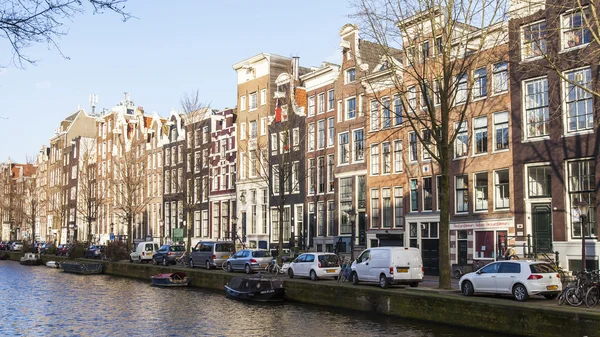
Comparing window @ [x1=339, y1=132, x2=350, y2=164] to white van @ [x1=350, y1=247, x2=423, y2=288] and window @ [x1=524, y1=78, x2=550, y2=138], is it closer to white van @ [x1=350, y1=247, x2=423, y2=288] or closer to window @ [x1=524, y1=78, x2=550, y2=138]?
window @ [x1=524, y1=78, x2=550, y2=138]

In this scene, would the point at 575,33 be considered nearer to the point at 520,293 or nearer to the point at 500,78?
the point at 500,78

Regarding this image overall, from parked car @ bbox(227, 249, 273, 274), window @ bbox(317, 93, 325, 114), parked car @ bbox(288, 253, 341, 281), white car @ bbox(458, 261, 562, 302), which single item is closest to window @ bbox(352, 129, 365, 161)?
window @ bbox(317, 93, 325, 114)

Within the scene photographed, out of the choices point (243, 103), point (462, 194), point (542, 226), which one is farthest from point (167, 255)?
point (542, 226)

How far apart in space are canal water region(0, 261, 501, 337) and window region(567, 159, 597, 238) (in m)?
11.9

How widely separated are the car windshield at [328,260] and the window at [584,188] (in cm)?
1250

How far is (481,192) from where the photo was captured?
3884 centimetres

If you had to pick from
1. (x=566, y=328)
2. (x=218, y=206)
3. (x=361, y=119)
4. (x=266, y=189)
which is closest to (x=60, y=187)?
(x=218, y=206)

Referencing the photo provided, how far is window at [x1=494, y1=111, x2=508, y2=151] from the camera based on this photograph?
123ft

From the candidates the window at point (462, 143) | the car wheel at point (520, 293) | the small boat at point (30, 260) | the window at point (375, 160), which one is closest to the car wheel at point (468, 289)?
the car wheel at point (520, 293)

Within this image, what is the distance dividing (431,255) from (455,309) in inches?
671

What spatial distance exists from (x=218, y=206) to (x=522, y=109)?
39.1 metres

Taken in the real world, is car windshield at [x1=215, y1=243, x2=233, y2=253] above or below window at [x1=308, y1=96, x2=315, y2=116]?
below

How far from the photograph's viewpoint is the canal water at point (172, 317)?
25.3m

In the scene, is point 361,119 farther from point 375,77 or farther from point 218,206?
point 218,206
